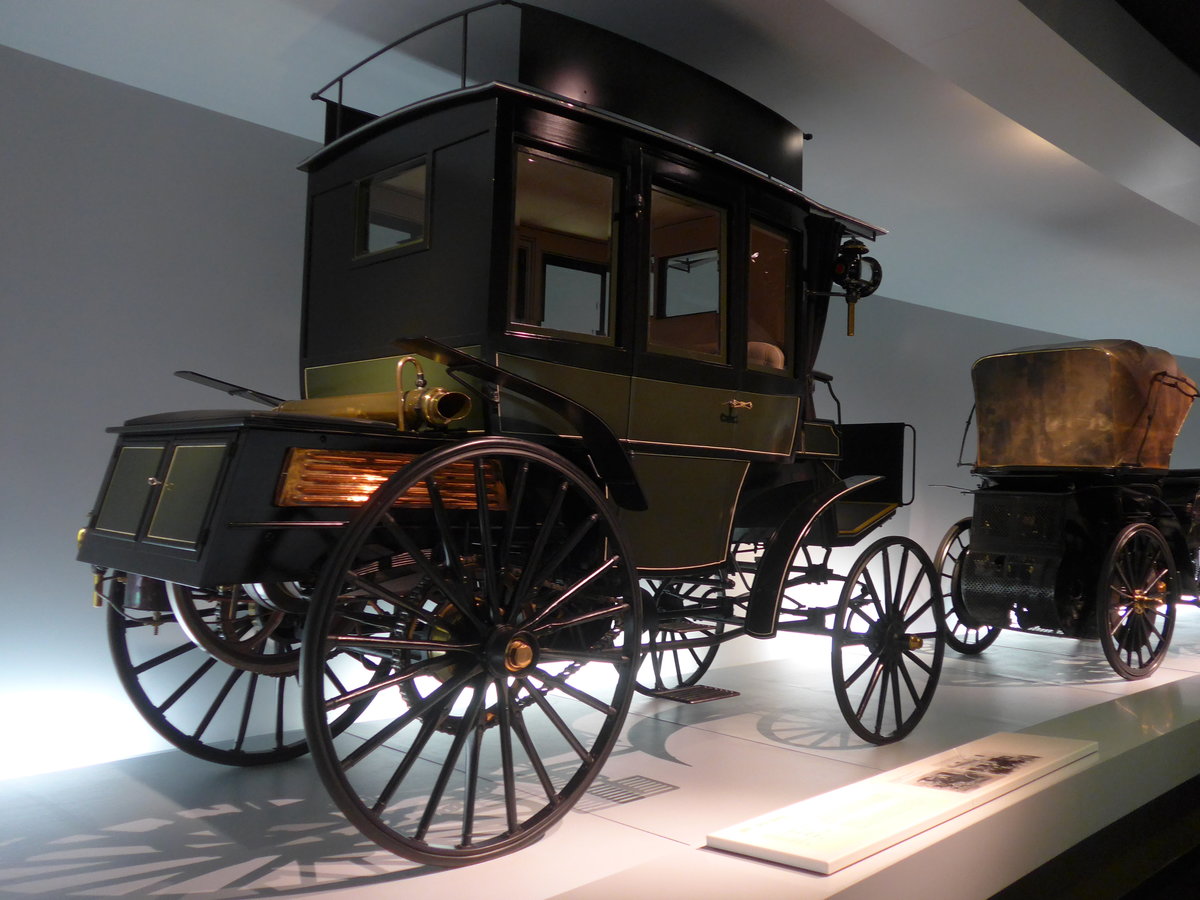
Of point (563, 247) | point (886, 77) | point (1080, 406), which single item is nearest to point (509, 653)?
point (563, 247)

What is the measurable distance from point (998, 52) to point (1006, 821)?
102 inches

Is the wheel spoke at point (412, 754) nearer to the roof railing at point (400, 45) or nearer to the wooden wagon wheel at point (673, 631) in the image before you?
the wooden wagon wheel at point (673, 631)

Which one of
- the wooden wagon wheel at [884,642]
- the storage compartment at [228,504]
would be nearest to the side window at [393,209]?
the storage compartment at [228,504]

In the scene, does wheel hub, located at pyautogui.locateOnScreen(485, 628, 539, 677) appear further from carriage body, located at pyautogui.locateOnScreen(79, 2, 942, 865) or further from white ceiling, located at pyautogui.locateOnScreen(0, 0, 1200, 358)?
white ceiling, located at pyautogui.locateOnScreen(0, 0, 1200, 358)

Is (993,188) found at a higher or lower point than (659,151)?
higher

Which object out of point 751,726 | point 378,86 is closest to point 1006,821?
point 751,726

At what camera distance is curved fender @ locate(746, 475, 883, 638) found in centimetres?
349

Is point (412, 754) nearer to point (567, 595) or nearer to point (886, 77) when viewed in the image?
point (567, 595)

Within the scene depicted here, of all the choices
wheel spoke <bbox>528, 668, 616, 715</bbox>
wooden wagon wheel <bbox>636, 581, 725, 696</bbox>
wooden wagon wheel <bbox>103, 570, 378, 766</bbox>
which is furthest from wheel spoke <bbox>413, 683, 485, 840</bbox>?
wooden wagon wheel <bbox>636, 581, 725, 696</bbox>

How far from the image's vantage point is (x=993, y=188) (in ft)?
17.8

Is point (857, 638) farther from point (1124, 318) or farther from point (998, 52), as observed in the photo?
point (1124, 318)

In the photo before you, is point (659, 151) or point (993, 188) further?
point (993, 188)

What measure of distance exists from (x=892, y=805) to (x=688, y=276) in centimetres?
180

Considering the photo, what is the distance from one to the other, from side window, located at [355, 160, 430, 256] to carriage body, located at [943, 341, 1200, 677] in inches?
137
